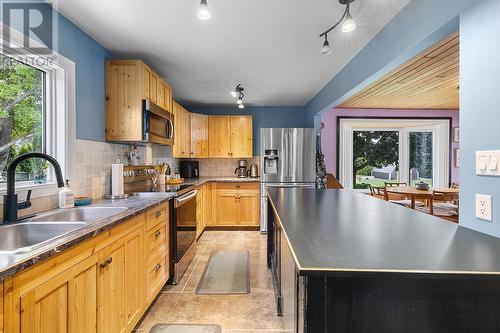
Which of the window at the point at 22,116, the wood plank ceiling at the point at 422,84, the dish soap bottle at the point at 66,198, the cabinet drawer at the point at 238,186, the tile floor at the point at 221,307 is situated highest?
the wood plank ceiling at the point at 422,84

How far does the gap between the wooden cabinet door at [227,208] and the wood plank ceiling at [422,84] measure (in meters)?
2.80

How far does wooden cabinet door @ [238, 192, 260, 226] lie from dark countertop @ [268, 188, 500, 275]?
10.2ft

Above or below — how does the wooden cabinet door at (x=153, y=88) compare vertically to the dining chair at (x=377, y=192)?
above

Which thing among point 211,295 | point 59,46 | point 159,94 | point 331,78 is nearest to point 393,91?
point 331,78

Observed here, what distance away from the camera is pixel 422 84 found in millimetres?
3613

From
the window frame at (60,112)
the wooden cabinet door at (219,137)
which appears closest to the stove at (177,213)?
the window frame at (60,112)

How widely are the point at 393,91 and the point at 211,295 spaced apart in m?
3.85

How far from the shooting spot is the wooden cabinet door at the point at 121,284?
57.1 inches

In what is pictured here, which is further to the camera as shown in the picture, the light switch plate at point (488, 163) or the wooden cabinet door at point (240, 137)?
the wooden cabinet door at point (240, 137)

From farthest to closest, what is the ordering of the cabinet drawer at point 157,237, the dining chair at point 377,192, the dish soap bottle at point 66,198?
the dining chair at point 377,192 → the cabinet drawer at point 157,237 → the dish soap bottle at point 66,198

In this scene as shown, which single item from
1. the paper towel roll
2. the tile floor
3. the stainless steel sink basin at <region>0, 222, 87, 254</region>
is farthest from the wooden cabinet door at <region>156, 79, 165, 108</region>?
the tile floor

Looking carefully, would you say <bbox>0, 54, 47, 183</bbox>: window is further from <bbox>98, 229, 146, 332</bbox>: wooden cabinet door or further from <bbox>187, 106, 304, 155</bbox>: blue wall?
<bbox>187, 106, 304, 155</bbox>: blue wall

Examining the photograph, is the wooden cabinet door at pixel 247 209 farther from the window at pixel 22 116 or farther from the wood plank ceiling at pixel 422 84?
the window at pixel 22 116

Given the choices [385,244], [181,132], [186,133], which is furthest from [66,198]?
[186,133]
